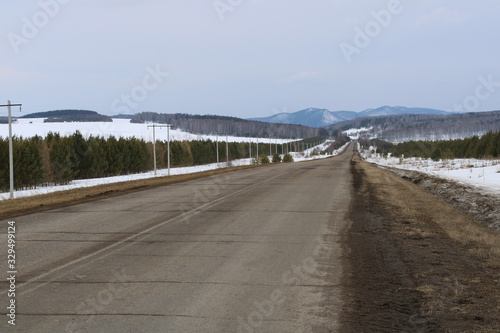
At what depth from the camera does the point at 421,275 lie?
6172 mm

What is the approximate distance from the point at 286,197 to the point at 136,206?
5.51 meters

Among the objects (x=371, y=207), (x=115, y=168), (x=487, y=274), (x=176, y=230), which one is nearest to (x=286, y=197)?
(x=371, y=207)

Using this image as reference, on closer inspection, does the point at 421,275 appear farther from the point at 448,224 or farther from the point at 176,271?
the point at 448,224

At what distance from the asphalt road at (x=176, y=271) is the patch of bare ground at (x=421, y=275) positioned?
0.34 meters

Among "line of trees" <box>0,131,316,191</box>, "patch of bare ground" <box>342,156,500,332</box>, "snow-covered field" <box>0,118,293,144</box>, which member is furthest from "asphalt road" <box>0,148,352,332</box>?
"snow-covered field" <box>0,118,293,144</box>

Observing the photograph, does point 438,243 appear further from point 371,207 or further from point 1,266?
point 1,266

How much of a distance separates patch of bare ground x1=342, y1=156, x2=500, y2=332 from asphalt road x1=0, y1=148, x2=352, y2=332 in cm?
34

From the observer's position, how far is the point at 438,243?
8.37 meters

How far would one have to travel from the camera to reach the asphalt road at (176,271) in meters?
4.50

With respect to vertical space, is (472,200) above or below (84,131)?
below

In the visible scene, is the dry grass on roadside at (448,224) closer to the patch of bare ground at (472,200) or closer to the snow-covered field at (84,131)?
the patch of bare ground at (472,200)

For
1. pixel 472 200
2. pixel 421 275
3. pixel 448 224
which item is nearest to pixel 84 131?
pixel 472 200

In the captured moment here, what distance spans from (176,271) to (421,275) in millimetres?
3484

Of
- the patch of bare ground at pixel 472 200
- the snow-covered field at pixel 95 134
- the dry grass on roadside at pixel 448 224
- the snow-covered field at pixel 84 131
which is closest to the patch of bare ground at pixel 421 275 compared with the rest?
the dry grass on roadside at pixel 448 224
